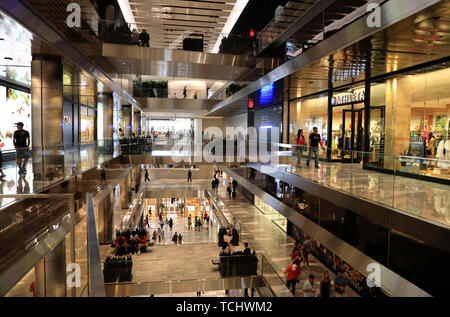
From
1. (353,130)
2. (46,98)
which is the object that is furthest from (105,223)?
(353,130)

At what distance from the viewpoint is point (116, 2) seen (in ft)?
61.7

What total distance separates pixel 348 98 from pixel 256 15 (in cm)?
1012

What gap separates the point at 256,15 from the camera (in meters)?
20.0

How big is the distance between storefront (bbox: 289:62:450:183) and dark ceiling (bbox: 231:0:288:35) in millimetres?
7753

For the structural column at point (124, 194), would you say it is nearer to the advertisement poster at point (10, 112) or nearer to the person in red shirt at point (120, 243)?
the person in red shirt at point (120, 243)

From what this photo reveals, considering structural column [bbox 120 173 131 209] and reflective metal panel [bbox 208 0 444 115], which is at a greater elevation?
reflective metal panel [bbox 208 0 444 115]

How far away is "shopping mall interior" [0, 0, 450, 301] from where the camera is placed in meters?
5.07

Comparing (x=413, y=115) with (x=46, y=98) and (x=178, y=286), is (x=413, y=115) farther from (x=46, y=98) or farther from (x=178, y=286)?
(x=46, y=98)

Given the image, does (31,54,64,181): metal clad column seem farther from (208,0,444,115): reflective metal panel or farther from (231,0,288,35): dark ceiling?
(231,0,288,35): dark ceiling

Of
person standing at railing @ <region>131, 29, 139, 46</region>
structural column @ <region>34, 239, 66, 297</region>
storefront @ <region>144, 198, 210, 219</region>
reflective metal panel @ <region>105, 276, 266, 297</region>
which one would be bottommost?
storefront @ <region>144, 198, 210, 219</region>

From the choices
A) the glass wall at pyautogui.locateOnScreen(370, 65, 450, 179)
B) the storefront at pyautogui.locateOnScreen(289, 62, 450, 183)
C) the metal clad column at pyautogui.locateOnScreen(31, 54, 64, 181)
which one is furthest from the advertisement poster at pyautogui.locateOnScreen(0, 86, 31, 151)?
the glass wall at pyautogui.locateOnScreen(370, 65, 450, 179)

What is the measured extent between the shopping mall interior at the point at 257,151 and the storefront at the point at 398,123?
45mm
